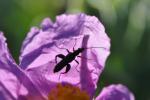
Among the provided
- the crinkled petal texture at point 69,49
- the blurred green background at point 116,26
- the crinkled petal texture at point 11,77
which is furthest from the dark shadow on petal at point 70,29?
the blurred green background at point 116,26

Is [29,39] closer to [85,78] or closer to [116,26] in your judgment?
[85,78]

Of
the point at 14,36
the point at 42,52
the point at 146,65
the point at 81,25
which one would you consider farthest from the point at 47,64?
the point at 14,36

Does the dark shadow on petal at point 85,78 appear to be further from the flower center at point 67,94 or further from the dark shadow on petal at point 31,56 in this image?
the dark shadow on petal at point 31,56

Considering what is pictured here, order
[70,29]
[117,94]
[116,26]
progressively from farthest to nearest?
[116,26] < [70,29] < [117,94]

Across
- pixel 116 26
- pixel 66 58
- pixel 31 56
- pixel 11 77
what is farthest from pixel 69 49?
pixel 116 26

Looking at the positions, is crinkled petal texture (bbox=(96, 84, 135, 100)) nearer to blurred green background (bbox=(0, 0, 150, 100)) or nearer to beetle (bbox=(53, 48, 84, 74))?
beetle (bbox=(53, 48, 84, 74))

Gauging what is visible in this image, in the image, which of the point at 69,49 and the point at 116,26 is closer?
the point at 69,49

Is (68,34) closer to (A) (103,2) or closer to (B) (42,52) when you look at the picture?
(B) (42,52)

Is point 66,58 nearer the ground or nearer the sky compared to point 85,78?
nearer the sky
